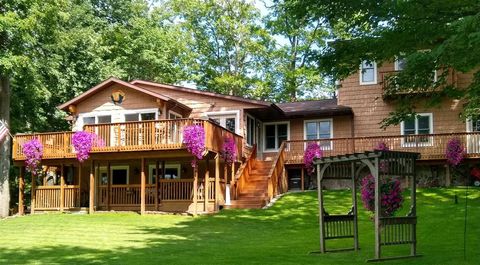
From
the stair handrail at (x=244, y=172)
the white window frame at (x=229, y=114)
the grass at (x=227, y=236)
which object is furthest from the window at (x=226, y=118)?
the grass at (x=227, y=236)

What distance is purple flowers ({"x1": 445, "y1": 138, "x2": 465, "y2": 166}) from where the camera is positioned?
81.3 ft

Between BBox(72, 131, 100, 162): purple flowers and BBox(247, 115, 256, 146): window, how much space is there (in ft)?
25.2

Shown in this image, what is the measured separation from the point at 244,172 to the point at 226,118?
325 centimetres

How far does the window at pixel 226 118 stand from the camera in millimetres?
28094

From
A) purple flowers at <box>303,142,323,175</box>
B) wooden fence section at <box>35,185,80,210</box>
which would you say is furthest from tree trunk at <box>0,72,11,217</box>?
purple flowers at <box>303,142,323,175</box>

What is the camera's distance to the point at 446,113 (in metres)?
27.2

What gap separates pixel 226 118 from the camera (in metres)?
28.4

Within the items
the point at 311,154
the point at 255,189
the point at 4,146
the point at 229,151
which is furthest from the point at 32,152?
the point at 311,154

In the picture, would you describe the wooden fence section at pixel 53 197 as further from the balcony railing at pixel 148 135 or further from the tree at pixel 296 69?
the tree at pixel 296 69

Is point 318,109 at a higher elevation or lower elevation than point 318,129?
Answer: higher

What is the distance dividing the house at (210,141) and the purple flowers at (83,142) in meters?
0.38

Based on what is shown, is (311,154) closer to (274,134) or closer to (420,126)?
(274,134)

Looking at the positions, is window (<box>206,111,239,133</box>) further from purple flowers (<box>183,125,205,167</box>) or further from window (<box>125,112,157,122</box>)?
purple flowers (<box>183,125,205,167</box>)

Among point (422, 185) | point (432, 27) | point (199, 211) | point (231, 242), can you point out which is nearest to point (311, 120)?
point (422, 185)
